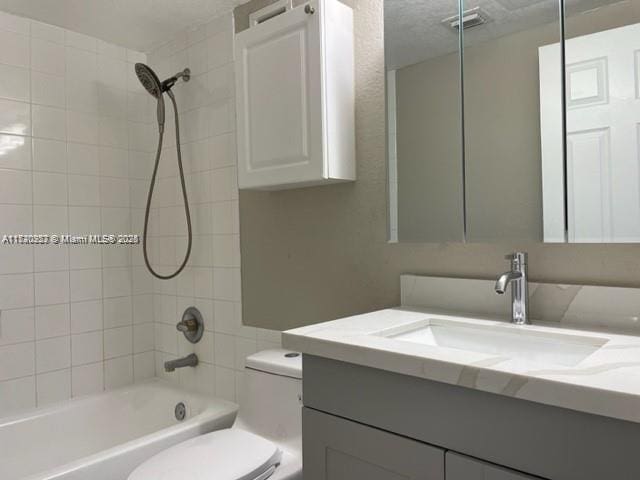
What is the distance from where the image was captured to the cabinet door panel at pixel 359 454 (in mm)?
860

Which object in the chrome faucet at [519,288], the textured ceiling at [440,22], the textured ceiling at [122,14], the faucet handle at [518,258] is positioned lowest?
the chrome faucet at [519,288]

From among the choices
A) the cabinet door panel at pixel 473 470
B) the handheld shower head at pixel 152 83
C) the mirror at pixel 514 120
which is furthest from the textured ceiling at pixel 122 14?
the cabinet door panel at pixel 473 470

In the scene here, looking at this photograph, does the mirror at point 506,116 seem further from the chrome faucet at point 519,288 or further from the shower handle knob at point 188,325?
the shower handle knob at point 188,325

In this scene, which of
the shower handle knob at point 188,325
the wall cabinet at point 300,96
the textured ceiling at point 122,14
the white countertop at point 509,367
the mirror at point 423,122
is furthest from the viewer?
the shower handle knob at point 188,325

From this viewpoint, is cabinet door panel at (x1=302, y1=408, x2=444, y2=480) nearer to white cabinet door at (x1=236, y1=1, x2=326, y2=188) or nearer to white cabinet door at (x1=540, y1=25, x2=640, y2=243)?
white cabinet door at (x1=540, y1=25, x2=640, y2=243)

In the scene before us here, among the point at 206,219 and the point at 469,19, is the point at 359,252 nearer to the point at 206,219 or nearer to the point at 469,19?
the point at 469,19

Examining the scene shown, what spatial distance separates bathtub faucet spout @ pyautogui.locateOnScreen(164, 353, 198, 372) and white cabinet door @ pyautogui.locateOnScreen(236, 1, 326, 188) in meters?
0.94

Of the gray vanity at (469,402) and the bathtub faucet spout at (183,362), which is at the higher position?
the gray vanity at (469,402)

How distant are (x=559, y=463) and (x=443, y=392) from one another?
20cm

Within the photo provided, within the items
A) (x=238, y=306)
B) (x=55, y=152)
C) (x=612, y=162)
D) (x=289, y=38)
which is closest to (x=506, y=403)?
A: (x=612, y=162)

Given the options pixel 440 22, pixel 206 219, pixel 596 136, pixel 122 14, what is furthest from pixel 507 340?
pixel 122 14

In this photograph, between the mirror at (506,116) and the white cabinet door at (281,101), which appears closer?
the mirror at (506,116)

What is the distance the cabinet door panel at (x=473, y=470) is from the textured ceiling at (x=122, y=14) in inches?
72.8

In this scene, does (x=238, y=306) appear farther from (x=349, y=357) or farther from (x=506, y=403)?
(x=506, y=403)
